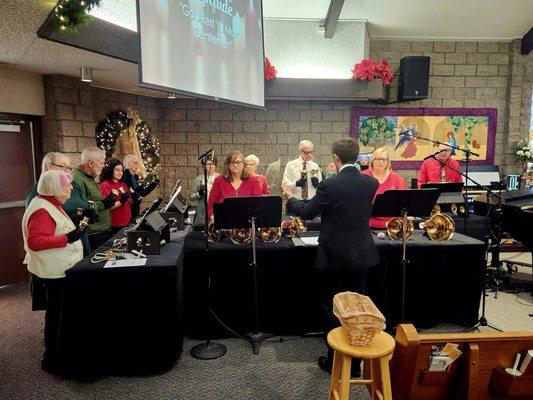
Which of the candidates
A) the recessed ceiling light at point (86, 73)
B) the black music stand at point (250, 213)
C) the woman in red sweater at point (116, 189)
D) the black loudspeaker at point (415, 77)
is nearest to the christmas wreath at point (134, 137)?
the recessed ceiling light at point (86, 73)

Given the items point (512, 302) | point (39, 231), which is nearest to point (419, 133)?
point (512, 302)

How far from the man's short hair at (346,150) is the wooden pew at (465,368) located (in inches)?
48.3

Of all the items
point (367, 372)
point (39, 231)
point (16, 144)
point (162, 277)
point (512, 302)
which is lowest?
point (512, 302)

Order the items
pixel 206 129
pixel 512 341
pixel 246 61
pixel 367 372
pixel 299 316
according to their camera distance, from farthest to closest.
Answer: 1. pixel 206 129
2. pixel 246 61
3. pixel 299 316
4. pixel 367 372
5. pixel 512 341

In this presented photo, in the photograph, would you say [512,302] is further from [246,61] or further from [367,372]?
[246,61]

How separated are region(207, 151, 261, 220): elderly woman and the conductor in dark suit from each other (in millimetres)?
1187

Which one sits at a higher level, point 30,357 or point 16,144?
point 16,144

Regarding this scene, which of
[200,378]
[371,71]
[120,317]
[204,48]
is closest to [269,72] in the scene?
[371,71]

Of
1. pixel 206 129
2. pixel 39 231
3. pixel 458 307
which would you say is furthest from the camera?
pixel 206 129

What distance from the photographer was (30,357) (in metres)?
3.19

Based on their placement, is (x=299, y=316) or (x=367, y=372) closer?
(x=367, y=372)

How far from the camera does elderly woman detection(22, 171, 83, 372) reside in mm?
2791

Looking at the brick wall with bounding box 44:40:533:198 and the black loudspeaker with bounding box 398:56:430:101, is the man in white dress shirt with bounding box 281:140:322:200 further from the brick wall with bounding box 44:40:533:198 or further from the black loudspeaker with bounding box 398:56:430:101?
the black loudspeaker with bounding box 398:56:430:101

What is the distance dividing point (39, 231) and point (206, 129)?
181 inches
